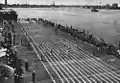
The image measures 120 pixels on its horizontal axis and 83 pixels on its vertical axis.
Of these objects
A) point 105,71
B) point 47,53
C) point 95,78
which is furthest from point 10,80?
point 47,53

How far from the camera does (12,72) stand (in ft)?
A: 60.5

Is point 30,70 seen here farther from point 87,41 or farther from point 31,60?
point 87,41

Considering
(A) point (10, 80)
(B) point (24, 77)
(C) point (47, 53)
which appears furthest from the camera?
(C) point (47, 53)

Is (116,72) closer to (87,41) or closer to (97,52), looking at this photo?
(97,52)

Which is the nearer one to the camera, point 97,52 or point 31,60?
point 31,60

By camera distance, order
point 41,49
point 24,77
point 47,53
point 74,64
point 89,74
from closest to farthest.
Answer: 1. point 24,77
2. point 89,74
3. point 74,64
4. point 47,53
5. point 41,49

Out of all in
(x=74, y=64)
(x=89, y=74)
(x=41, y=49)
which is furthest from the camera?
(x=41, y=49)

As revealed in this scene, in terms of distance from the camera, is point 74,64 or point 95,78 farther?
point 74,64

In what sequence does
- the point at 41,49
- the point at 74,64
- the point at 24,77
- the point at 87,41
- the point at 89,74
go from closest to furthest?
1. the point at 24,77
2. the point at 89,74
3. the point at 74,64
4. the point at 41,49
5. the point at 87,41

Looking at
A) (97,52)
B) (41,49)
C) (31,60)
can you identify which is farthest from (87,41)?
(31,60)

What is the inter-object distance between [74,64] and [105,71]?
4700 millimetres

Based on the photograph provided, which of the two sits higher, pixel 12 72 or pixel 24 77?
pixel 12 72

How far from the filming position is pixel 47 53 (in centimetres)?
3203

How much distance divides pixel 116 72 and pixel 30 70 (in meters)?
10.8
